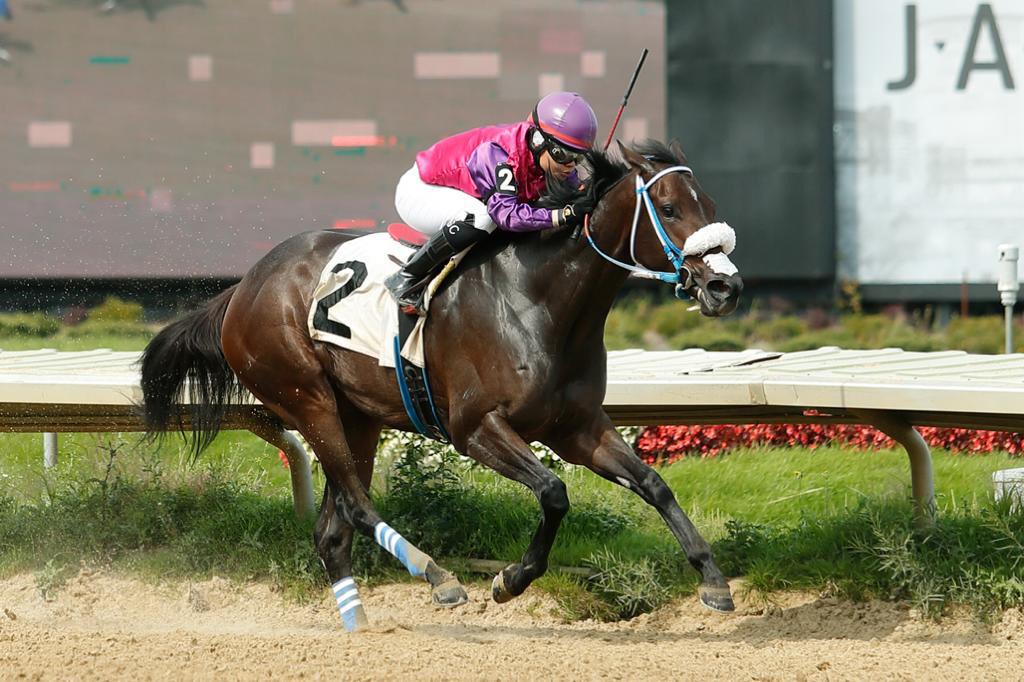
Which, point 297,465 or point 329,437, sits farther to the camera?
point 297,465

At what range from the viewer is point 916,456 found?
246 inches

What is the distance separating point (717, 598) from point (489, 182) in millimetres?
1728

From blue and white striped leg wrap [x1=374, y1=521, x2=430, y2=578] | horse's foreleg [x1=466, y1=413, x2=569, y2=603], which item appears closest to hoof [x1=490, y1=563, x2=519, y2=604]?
horse's foreleg [x1=466, y1=413, x2=569, y2=603]

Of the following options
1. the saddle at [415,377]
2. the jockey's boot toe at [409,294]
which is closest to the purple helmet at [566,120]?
the saddle at [415,377]

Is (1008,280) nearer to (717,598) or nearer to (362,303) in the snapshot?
(362,303)

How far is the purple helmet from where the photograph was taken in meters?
5.10

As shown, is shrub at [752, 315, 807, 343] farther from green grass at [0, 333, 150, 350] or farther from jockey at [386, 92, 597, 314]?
jockey at [386, 92, 597, 314]

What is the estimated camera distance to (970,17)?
13.8 metres

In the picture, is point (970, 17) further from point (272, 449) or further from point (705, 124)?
point (272, 449)

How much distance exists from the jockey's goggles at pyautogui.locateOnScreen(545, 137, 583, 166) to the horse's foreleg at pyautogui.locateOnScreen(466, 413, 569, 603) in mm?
947

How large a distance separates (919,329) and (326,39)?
20.6 feet

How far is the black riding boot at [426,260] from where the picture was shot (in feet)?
17.3

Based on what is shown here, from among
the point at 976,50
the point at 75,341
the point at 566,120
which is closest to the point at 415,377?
the point at 566,120

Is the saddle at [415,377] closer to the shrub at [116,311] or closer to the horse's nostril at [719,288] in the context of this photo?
the horse's nostril at [719,288]
